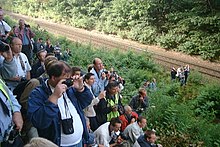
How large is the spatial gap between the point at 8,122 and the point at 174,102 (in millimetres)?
8291

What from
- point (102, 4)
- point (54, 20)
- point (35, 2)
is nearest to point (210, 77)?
point (102, 4)

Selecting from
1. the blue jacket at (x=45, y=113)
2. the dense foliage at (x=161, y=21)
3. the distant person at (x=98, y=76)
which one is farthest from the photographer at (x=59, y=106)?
the dense foliage at (x=161, y=21)

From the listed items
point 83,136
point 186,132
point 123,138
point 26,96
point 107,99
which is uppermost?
point 26,96

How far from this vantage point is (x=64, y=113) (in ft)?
10.3

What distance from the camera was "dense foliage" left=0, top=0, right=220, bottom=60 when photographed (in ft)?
71.5

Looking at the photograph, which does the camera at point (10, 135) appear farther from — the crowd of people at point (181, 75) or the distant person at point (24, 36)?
the crowd of people at point (181, 75)

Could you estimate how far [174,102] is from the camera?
34.5 feet

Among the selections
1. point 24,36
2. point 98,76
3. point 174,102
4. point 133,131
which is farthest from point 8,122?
point 174,102

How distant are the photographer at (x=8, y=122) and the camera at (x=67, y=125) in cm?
44

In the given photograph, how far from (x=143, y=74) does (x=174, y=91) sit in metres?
1.99

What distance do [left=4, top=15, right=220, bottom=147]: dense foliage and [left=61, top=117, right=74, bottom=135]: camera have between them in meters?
4.45

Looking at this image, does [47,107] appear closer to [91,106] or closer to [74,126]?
[74,126]

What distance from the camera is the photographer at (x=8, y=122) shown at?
9.34 feet

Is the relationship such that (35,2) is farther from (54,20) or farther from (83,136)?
(83,136)
